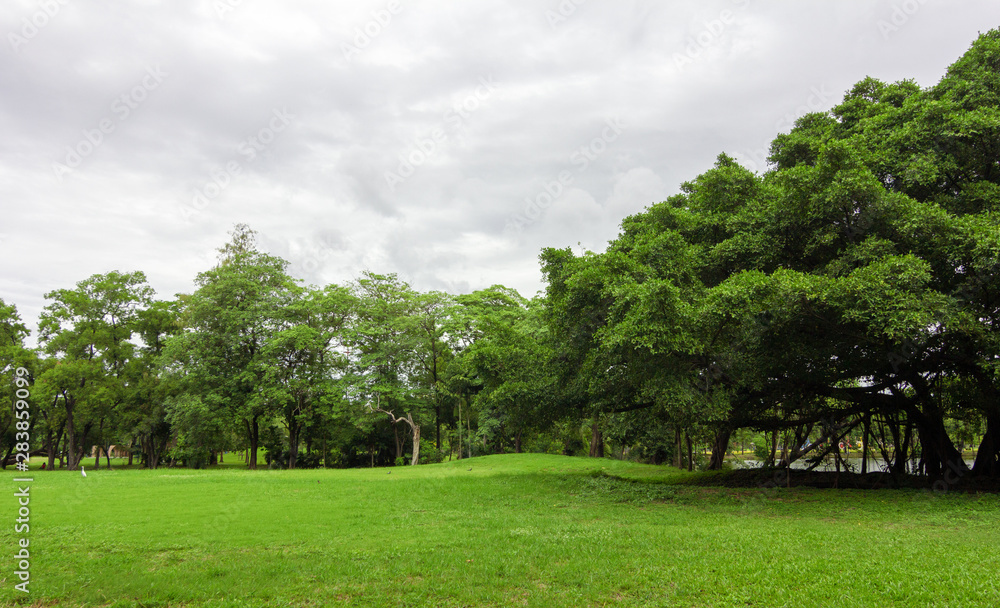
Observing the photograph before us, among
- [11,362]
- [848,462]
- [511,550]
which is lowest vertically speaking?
[848,462]

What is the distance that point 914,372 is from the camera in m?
14.9

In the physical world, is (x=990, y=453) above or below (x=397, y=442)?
above

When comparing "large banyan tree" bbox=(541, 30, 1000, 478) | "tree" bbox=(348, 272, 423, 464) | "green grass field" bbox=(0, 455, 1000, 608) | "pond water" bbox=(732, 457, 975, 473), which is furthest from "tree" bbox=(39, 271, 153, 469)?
"pond water" bbox=(732, 457, 975, 473)

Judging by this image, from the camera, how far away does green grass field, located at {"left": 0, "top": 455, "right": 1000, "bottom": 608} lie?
632 centimetres

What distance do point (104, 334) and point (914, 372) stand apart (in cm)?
4456

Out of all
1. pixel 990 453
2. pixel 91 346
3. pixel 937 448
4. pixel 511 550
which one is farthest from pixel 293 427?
pixel 990 453

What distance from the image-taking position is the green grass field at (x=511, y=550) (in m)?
6.32

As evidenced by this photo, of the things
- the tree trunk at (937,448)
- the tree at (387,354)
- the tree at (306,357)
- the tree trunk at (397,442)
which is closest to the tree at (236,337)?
the tree at (306,357)

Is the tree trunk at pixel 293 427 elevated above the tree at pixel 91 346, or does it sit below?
below

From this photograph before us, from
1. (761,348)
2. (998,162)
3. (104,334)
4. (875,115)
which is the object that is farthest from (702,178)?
(104,334)

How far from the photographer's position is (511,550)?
28.0 ft

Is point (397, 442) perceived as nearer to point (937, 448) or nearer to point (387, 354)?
point (387, 354)

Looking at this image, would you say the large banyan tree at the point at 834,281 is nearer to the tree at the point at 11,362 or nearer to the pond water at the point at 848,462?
the pond water at the point at 848,462

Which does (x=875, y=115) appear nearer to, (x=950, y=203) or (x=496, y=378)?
(x=950, y=203)
